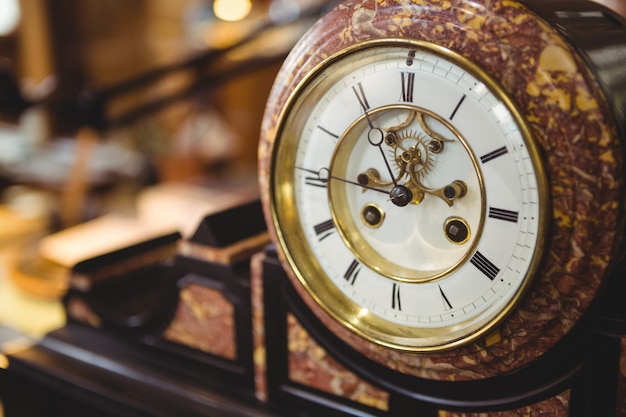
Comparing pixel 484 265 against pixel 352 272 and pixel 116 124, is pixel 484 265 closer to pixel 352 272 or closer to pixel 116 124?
pixel 352 272

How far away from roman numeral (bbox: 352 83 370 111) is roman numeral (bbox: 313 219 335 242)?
203mm

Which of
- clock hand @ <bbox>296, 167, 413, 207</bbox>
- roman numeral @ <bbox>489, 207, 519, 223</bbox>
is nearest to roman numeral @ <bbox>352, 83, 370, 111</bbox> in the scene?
clock hand @ <bbox>296, 167, 413, 207</bbox>

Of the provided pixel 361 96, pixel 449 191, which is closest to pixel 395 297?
pixel 449 191

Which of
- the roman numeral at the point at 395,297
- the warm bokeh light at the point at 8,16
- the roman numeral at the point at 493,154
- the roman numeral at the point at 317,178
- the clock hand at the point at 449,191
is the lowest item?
the roman numeral at the point at 395,297

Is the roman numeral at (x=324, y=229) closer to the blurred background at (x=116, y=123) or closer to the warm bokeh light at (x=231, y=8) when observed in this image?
the blurred background at (x=116, y=123)

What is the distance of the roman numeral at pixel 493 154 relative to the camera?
84 cm

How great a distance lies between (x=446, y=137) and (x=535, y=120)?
0.14m

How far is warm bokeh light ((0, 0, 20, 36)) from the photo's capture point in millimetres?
6466

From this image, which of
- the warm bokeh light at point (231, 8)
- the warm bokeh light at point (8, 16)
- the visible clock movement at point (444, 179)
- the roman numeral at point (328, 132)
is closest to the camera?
the visible clock movement at point (444, 179)

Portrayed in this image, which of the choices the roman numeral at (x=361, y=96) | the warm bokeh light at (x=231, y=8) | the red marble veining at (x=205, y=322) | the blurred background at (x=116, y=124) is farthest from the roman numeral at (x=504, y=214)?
the warm bokeh light at (x=231, y=8)

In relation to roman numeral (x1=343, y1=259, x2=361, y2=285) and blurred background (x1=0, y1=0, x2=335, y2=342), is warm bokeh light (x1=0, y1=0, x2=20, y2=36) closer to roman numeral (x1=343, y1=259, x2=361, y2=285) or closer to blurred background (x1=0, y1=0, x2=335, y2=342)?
blurred background (x1=0, y1=0, x2=335, y2=342)

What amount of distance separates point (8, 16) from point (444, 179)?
698 centimetres

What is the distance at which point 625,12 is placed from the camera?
341 centimetres

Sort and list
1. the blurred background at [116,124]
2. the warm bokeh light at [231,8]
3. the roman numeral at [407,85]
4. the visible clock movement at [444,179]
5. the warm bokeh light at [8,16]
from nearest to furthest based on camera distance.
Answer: the visible clock movement at [444,179] < the roman numeral at [407,85] < the blurred background at [116,124] < the warm bokeh light at [231,8] < the warm bokeh light at [8,16]
